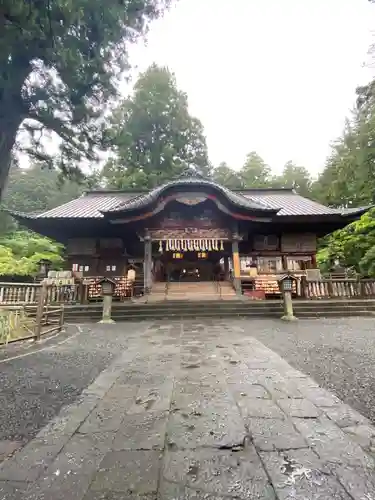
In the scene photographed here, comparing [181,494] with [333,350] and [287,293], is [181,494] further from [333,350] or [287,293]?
[287,293]

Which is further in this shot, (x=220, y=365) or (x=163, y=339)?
(x=163, y=339)

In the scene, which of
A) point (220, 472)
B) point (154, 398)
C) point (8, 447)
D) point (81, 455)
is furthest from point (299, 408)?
point (8, 447)

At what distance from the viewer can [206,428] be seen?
2.37 metres

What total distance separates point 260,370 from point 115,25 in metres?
6.86

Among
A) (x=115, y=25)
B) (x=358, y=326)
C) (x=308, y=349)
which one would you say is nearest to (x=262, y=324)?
(x=358, y=326)

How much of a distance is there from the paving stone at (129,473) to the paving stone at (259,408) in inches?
41.0

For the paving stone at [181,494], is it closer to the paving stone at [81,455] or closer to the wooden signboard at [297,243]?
the paving stone at [81,455]

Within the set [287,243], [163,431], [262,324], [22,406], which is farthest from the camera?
[287,243]

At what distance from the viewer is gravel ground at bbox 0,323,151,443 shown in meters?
2.63

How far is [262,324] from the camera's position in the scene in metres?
8.49

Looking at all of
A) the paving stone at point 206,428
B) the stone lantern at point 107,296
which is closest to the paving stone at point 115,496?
the paving stone at point 206,428

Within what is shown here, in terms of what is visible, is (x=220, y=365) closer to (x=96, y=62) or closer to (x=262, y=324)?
(x=262, y=324)

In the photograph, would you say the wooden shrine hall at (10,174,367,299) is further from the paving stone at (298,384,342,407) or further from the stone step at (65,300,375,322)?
the paving stone at (298,384,342,407)

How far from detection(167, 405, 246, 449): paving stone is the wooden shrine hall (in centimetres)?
976
